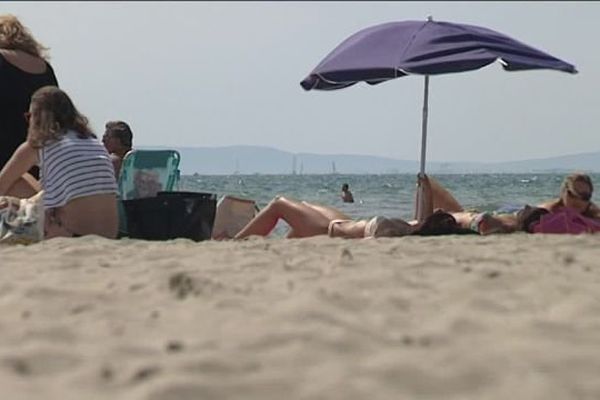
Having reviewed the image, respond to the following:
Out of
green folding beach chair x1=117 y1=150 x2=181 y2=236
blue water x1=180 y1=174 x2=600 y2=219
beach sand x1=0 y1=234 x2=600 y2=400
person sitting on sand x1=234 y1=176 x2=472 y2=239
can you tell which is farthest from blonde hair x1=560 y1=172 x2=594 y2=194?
blue water x1=180 y1=174 x2=600 y2=219

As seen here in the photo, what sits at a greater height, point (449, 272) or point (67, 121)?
point (67, 121)

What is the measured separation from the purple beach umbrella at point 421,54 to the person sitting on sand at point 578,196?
83cm

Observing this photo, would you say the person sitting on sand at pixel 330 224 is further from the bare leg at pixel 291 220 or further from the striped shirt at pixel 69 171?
the striped shirt at pixel 69 171

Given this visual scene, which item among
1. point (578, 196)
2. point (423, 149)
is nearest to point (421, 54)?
point (423, 149)

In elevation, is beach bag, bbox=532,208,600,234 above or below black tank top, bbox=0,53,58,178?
below

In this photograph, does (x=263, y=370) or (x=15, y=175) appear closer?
(x=263, y=370)

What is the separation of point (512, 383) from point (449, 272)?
4.56 feet

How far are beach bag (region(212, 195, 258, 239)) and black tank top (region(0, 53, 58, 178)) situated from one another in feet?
5.03

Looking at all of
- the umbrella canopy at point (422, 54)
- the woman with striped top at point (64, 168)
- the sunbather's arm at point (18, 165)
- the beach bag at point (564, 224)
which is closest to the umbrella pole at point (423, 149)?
the umbrella canopy at point (422, 54)

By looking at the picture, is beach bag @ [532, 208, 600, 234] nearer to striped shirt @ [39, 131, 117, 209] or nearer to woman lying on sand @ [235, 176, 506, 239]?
woman lying on sand @ [235, 176, 506, 239]

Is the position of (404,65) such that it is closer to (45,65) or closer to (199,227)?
(199,227)

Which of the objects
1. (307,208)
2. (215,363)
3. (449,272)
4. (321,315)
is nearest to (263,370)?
(215,363)

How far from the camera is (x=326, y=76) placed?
7.32m

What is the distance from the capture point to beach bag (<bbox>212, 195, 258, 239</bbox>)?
24.1 ft
